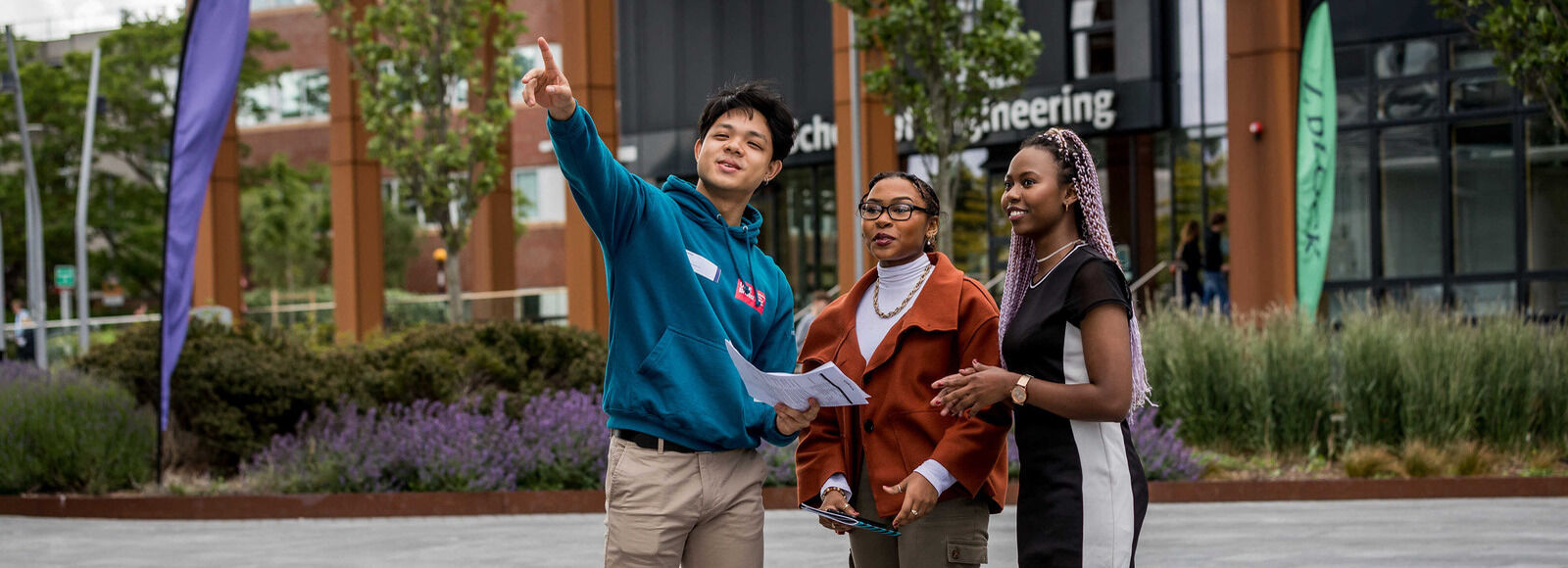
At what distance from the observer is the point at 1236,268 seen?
21281mm

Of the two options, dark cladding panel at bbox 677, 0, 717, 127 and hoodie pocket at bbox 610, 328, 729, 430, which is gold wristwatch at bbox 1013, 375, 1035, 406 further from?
dark cladding panel at bbox 677, 0, 717, 127

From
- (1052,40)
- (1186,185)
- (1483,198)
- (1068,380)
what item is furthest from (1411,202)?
(1068,380)

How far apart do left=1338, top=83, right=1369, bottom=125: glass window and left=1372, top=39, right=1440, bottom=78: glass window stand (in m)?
0.40

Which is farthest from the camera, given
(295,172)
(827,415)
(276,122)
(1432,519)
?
(276,122)

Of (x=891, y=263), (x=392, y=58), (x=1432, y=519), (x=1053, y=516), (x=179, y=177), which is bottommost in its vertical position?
(x=1432, y=519)

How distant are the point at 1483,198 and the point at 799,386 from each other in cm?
2225

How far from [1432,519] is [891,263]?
21.7 feet

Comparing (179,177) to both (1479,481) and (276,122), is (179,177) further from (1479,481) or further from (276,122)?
(276,122)

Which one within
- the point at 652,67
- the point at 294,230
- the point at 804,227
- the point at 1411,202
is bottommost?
the point at 1411,202

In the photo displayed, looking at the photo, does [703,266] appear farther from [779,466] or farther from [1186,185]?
[1186,185]

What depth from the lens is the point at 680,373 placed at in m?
3.60

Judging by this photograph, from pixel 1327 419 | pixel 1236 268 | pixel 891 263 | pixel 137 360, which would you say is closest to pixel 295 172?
pixel 1236 268

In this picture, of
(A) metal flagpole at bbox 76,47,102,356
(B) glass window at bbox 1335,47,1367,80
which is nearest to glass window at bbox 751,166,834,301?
(B) glass window at bbox 1335,47,1367,80

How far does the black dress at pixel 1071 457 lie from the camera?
3.51m
